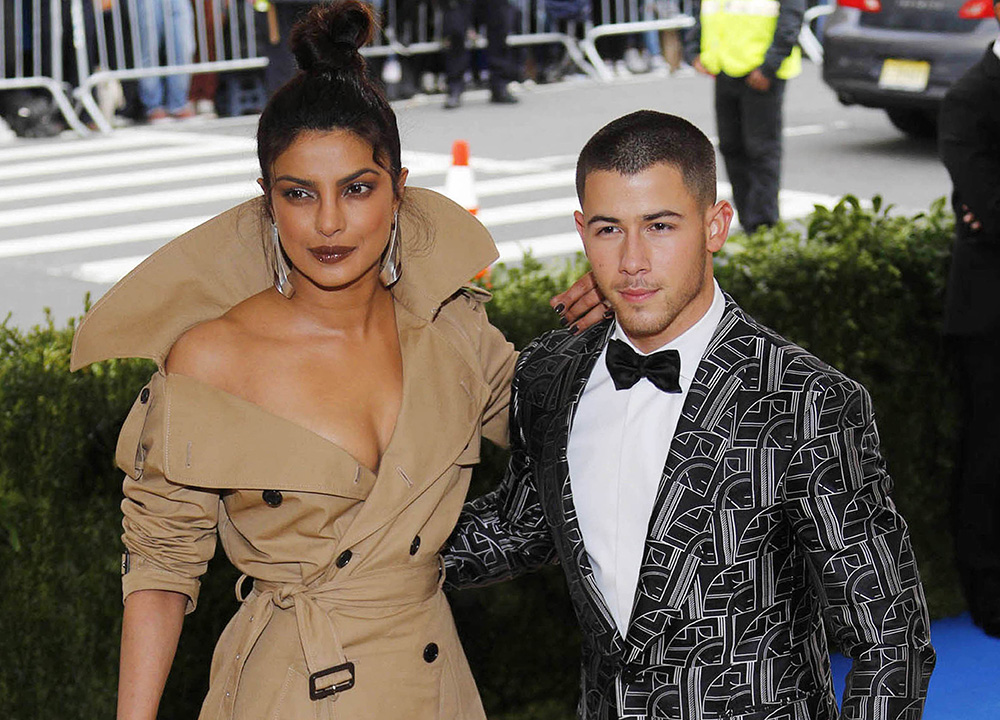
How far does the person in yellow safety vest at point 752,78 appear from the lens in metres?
8.95

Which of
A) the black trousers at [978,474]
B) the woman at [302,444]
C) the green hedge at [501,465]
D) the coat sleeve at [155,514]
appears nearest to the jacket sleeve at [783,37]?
the green hedge at [501,465]

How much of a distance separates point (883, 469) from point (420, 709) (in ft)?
3.04

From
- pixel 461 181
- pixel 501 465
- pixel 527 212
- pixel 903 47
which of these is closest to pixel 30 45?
pixel 527 212

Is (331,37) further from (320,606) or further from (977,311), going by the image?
(977,311)

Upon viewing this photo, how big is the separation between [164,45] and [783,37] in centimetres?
779

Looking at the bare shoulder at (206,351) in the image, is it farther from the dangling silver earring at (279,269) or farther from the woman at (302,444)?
the dangling silver earring at (279,269)

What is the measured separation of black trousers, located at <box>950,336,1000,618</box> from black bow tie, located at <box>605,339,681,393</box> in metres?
2.63

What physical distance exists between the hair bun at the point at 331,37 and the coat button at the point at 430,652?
→ 41.2 inches

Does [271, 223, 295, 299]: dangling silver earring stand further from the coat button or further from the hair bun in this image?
the coat button

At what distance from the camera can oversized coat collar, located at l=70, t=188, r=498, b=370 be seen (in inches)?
99.7

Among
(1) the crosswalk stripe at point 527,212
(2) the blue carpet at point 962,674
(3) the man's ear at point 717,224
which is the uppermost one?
(3) the man's ear at point 717,224

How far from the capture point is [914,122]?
13305 mm

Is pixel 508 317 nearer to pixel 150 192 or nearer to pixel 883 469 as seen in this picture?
pixel 883 469

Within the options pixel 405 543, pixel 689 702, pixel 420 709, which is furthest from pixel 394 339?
pixel 689 702
